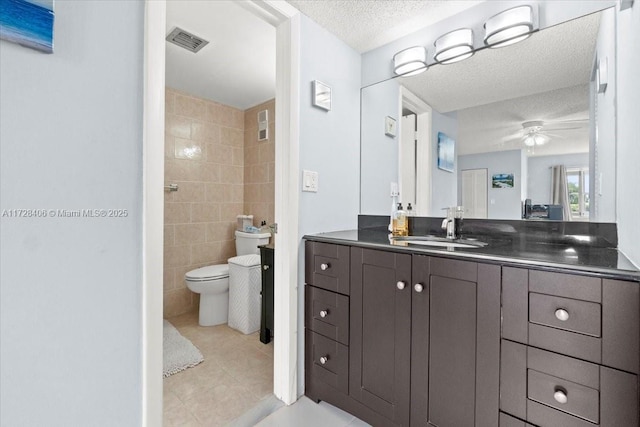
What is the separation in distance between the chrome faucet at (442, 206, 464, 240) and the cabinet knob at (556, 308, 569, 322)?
786 millimetres

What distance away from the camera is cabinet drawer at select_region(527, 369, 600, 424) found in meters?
0.83

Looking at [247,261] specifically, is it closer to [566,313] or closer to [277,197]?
[277,197]

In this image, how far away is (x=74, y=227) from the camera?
93 cm

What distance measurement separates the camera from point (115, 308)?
1014 mm

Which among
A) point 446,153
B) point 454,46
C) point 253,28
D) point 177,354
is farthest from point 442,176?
point 177,354

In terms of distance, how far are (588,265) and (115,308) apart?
1.52m

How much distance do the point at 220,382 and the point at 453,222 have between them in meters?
1.69

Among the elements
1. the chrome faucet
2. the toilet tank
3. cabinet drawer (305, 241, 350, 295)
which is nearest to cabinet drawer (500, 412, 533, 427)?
cabinet drawer (305, 241, 350, 295)

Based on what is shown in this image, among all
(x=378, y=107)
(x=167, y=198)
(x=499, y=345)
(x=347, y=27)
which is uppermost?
(x=347, y=27)

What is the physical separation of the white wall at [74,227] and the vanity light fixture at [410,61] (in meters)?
1.43

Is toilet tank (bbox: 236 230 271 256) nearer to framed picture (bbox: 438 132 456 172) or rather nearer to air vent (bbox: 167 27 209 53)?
air vent (bbox: 167 27 209 53)

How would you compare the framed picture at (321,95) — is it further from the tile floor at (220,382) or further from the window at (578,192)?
the tile floor at (220,382)

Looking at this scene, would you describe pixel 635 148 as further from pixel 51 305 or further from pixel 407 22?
pixel 51 305

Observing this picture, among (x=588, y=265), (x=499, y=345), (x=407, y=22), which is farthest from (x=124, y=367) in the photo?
(x=407, y=22)
